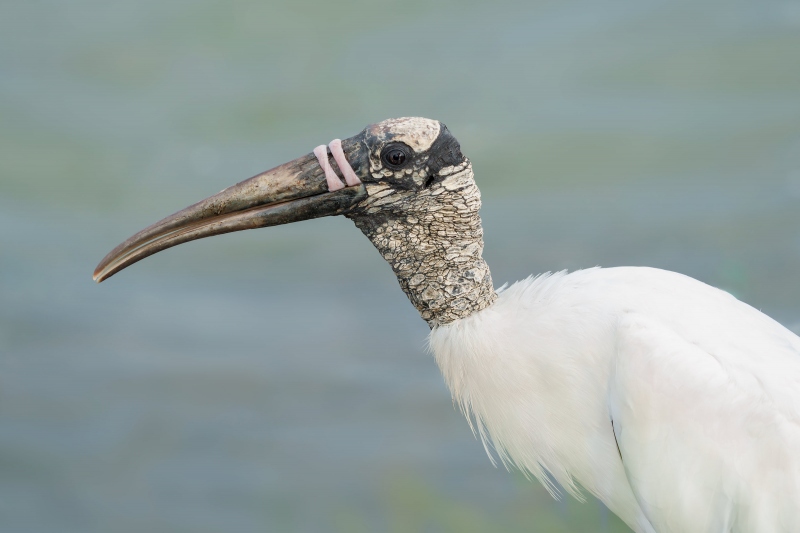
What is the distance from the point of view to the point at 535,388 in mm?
2830

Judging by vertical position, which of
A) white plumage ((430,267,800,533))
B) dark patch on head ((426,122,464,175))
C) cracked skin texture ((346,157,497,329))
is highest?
dark patch on head ((426,122,464,175))

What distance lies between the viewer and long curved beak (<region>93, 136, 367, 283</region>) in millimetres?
2732

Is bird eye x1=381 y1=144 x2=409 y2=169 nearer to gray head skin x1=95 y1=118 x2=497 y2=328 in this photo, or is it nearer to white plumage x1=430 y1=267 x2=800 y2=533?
gray head skin x1=95 y1=118 x2=497 y2=328

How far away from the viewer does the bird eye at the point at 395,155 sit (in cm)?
268

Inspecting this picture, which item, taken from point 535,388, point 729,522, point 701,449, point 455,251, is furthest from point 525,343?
point 729,522

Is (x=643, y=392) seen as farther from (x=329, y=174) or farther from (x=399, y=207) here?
(x=329, y=174)

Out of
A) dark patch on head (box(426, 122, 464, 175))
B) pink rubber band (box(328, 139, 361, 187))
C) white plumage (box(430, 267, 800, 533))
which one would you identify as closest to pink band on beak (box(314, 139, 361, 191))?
pink rubber band (box(328, 139, 361, 187))

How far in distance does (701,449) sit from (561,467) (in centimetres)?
44

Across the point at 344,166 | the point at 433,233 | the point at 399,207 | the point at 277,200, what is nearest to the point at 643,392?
the point at 433,233

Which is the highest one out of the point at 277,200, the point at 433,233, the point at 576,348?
the point at 277,200

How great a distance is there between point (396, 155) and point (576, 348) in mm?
713

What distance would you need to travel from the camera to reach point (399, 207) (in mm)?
2742

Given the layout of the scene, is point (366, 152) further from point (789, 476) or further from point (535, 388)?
point (789, 476)

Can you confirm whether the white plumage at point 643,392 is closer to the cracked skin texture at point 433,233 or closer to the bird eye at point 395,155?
the cracked skin texture at point 433,233
